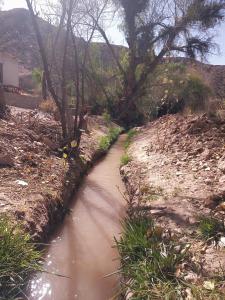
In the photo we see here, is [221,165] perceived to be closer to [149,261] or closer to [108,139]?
[149,261]

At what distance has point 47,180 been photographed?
6.79m

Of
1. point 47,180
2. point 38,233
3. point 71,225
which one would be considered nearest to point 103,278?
point 38,233

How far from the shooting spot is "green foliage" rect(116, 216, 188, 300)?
3.42m

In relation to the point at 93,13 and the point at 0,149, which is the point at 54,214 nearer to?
the point at 0,149

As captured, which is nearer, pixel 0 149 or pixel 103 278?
pixel 103 278

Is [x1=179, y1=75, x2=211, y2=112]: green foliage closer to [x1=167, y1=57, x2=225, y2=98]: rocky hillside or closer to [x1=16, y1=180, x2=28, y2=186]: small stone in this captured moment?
[x1=167, y1=57, x2=225, y2=98]: rocky hillside

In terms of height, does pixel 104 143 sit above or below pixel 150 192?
below

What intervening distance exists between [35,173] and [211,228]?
3.68m

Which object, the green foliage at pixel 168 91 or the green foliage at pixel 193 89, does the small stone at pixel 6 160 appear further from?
the green foliage at pixel 193 89

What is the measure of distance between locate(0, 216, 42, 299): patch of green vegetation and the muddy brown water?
355 mm

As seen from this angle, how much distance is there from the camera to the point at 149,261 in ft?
12.7

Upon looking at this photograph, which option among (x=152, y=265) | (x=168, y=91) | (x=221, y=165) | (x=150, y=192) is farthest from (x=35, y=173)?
(x=168, y=91)

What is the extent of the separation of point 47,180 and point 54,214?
3.47 ft

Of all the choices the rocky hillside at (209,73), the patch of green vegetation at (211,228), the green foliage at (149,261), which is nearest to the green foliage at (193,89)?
the rocky hillside at (209,73)
